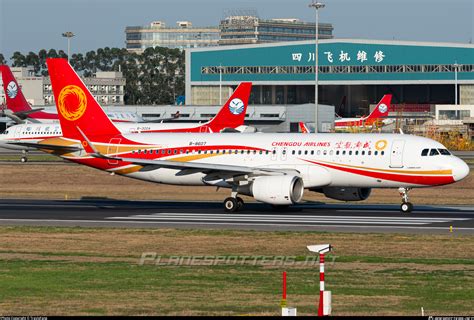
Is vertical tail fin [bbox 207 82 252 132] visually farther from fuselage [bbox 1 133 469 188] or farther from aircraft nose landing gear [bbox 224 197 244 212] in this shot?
aircraft nose landing gear [bbox 224 197 244 212]

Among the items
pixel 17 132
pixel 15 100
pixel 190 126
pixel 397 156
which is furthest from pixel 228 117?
pixel 15 100

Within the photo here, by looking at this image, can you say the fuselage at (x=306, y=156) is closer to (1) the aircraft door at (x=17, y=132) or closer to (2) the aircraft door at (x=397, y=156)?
(2) the aircraft door at (x=397, y=156)

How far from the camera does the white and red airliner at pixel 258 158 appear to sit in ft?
146

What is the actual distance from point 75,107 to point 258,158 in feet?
33.4

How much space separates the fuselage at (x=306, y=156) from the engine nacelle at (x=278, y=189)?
150cm

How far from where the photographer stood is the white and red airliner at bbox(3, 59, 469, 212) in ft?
146

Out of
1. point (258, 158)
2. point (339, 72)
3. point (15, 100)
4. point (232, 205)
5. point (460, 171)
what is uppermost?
point (339, 72)

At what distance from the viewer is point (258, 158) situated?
4666 centimetres

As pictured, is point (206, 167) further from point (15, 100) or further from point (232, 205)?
point (15, 100)

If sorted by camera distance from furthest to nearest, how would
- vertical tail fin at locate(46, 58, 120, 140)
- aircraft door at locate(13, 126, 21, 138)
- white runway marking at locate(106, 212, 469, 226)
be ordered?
aircraft door at locate(13, 126, 21, 138) → vertical tail fin at locate(46, 58, 120, 140) → white runway marking at locate(106, 212, 469, 226)

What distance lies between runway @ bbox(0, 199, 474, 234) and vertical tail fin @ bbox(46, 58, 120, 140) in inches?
154

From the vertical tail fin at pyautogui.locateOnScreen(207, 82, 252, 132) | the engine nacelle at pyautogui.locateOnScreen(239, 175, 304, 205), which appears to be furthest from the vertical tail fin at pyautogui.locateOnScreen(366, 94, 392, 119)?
the engine nacelle at pyautogui.locateOnScreen(239, 175, 304, 205)

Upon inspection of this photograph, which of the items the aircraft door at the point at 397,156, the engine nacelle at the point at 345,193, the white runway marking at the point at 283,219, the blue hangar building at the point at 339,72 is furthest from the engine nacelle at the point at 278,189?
the blue hangar building at the point at 339,72

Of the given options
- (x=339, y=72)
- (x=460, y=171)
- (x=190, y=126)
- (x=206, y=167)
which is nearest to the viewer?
(x=460, y=171)
